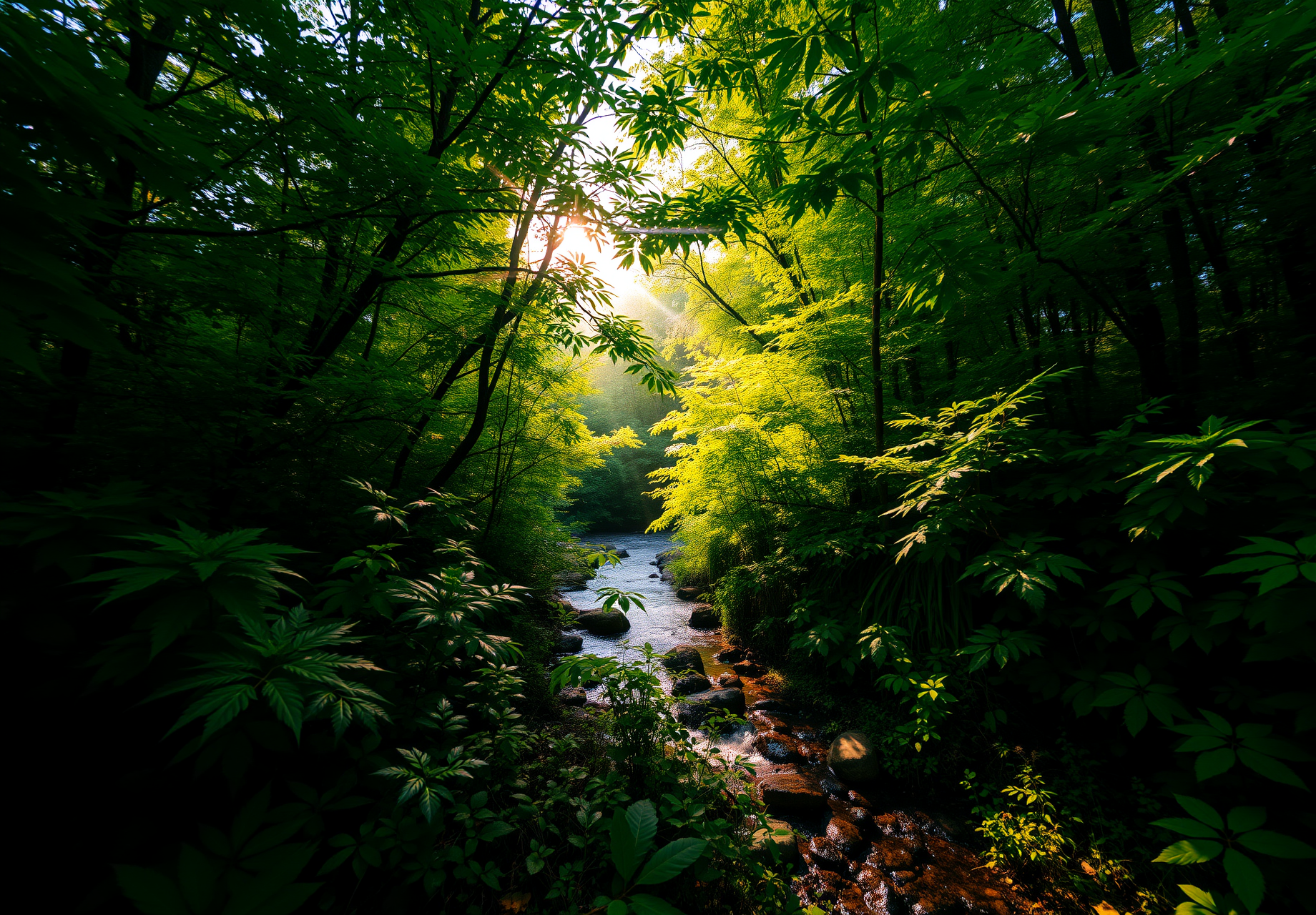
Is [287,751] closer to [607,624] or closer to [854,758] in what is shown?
[854,758]

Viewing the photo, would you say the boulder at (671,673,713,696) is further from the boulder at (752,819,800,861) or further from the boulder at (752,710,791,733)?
the boulder at (752,819,800,861)

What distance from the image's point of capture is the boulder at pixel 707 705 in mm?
3352

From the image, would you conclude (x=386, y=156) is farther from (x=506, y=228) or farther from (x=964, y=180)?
(x=964, y=180)

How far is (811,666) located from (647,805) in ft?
11.0

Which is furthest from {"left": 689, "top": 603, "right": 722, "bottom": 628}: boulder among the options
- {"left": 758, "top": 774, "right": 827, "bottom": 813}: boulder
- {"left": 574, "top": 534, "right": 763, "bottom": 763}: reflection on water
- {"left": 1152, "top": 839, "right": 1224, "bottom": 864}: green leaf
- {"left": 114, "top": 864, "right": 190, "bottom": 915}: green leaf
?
{"left": 114, "top": 864, "right": 190, "bottom": 915}: green leaf

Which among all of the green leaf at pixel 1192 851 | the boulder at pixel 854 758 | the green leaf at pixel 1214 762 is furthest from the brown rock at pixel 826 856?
the green leaf at pixel 1214 762

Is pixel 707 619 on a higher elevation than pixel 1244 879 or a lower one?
lower

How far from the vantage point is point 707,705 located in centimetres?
345

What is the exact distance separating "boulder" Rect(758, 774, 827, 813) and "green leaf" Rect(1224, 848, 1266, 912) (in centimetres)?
179

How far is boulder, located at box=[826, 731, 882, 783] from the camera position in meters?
2.73

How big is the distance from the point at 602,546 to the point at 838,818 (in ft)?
7.79

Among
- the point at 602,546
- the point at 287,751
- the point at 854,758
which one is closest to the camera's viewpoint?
the point at 287,751

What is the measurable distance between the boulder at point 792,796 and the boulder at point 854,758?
0.24 metres

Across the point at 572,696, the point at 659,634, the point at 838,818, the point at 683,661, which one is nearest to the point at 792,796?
the point at 838,818
